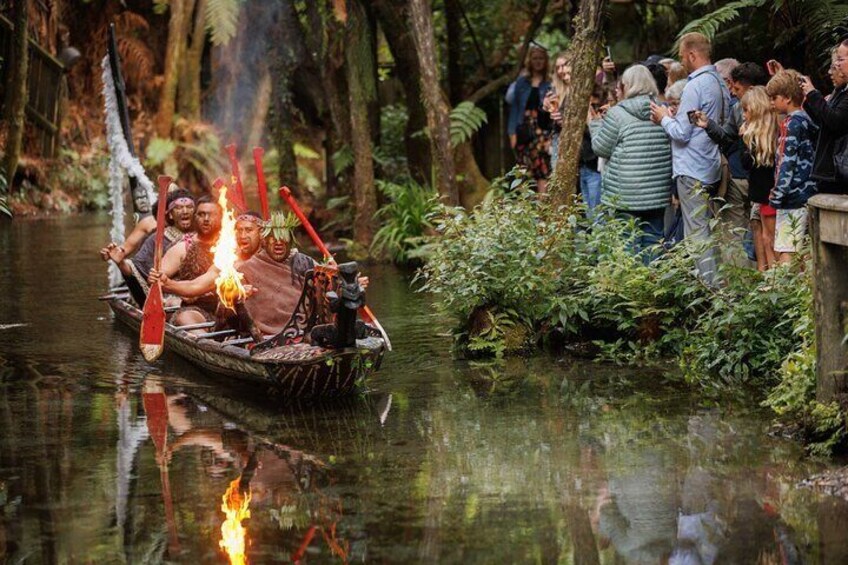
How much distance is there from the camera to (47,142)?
2741 cm

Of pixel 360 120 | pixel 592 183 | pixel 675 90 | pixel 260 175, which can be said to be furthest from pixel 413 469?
pixel 360 120

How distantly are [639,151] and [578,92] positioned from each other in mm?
714

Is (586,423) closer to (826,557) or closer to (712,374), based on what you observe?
(712,374)

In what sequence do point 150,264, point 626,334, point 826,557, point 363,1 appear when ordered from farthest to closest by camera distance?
point 363,1
point 150,264
point 626,334
point 826,557

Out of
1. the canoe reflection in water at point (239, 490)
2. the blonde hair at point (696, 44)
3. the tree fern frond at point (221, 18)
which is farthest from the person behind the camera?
the tree fern frond at point (221, 18)

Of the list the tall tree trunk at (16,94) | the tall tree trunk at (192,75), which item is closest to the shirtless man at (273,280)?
the tall tree trunk at (16,94)

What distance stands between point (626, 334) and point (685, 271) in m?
0.87

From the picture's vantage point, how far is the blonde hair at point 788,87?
9500 mm

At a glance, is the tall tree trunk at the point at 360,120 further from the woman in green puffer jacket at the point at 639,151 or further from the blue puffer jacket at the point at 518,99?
the woman in green puffer jacket at the point at 639,151

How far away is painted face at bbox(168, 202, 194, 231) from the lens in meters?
12.1

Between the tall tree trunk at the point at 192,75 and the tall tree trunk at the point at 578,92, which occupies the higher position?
the tall tree trunk at the point at 192,75

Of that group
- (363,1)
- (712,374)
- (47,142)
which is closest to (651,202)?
(712,374)

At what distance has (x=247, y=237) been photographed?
10.6m

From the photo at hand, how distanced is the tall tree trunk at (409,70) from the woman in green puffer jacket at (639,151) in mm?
6518
